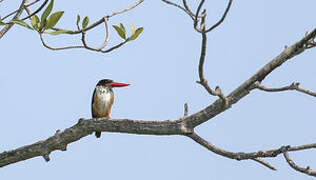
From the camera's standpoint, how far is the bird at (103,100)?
7.44 metres

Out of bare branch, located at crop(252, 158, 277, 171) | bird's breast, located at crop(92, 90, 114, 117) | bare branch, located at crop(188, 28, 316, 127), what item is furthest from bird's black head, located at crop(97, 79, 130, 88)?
bare branch, located at crop(252, 158, 277, 171)

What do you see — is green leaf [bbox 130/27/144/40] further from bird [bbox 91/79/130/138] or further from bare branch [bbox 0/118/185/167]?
bird [bbox 91/79/130/138]

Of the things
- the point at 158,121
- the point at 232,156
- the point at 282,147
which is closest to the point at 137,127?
the point at 158,121

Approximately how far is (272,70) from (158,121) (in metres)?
0.90

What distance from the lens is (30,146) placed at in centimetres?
442

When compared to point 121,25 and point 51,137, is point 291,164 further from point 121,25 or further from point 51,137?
point 51,137

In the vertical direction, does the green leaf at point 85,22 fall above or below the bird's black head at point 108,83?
above

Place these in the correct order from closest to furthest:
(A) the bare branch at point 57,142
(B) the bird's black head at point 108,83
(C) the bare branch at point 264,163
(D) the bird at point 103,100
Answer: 1. (C) the bare branch at point 264,163
2. (A) the bare branch at point 57,142
3. (D) the bird at point 103,100
4. (B) the bird's black head at point 108,83

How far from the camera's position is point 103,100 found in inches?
294

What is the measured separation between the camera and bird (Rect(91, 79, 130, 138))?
24.4 ft

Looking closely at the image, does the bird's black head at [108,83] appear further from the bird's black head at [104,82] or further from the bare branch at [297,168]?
the bare branch at [297,168]

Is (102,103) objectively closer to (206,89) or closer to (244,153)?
(244,153)

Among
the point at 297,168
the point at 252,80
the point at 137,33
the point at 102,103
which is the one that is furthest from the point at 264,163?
the point at 102,103

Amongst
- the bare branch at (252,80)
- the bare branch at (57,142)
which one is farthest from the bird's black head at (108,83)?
the bare branch at (252,80)
